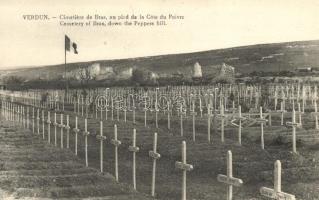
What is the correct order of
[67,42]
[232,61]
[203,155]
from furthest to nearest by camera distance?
[232,61]
[67,42]
[203,155]

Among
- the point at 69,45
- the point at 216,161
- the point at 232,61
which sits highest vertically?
the point at 232,61

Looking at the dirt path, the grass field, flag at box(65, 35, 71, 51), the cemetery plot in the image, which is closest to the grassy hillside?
the cemetery plot

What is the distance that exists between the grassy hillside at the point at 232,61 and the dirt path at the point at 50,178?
289 inches

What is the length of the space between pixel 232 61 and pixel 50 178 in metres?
13.6

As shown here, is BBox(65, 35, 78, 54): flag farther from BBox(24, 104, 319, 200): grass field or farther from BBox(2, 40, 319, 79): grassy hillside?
BBox(2, 40, 319, 79): grassy hillside

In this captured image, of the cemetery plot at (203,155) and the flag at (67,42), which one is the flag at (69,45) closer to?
the flag at (67,42)

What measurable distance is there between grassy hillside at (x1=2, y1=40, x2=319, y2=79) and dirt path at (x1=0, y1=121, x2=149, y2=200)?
289 inches

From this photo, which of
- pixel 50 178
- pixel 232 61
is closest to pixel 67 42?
pixel 50 178

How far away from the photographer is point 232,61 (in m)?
20.3

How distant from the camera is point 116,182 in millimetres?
7719

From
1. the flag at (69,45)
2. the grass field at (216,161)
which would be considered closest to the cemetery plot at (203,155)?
the grass field at (216,161)

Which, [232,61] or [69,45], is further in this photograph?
[232,61]

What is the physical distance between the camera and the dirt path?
6645 millimetres

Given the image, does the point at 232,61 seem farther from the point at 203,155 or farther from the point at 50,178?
the point at 50,178
